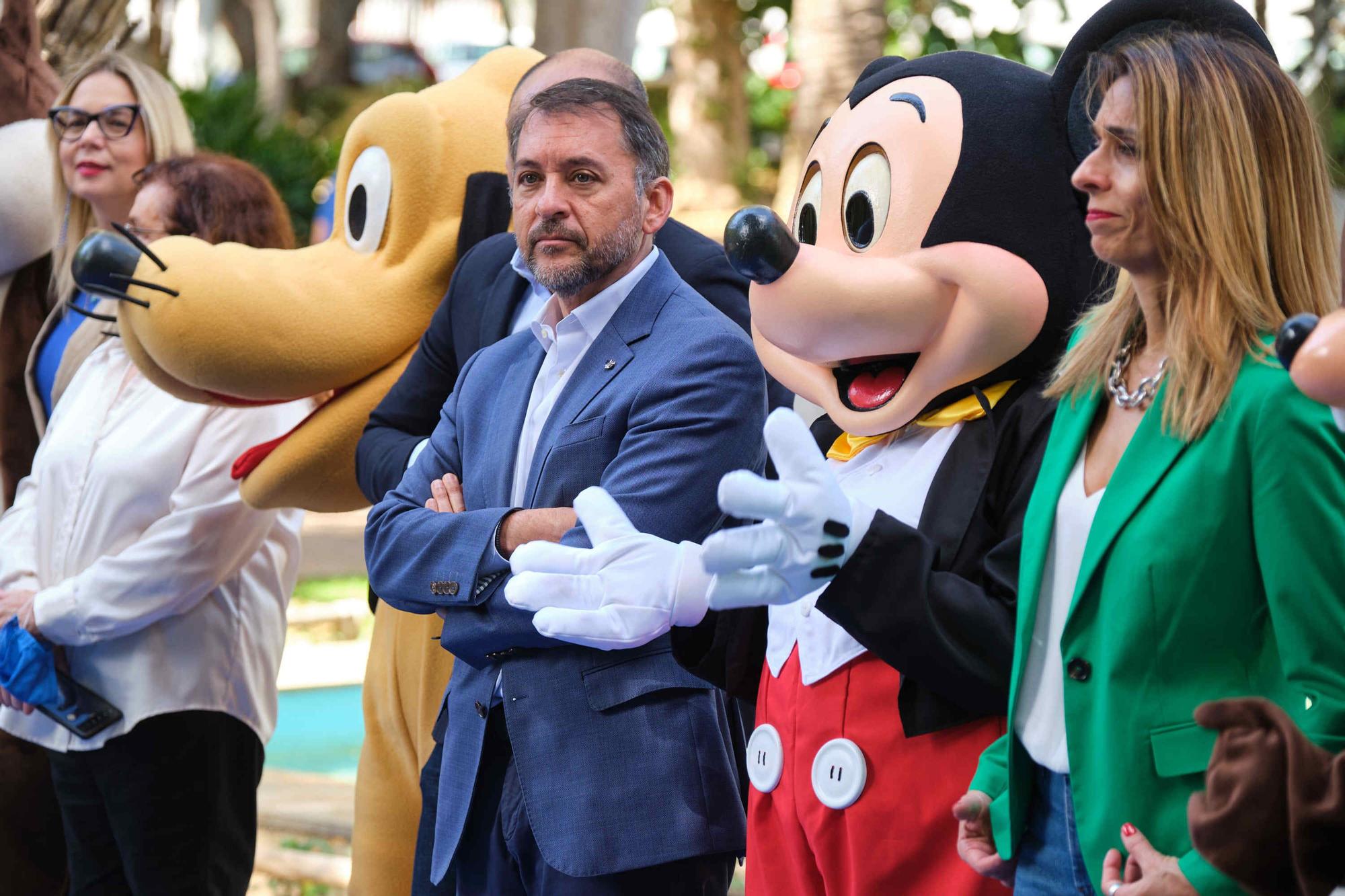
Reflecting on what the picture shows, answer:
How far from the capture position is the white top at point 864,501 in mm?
2092

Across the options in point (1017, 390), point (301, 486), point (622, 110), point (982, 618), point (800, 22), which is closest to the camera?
point (982, 618)

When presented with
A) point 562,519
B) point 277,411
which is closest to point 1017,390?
point 562,519

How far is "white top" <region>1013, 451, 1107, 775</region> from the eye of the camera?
182 cm

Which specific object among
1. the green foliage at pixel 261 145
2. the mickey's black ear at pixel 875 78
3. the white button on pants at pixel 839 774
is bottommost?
the green foliage at pixel 261 145

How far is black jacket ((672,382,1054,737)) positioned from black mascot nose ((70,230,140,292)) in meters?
1.63

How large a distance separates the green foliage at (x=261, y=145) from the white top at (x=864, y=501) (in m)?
9.46

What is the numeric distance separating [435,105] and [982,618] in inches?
74.2

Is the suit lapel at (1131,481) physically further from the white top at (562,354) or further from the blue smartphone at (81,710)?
the blue smartphone at (81,710)

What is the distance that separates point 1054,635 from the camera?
184cm

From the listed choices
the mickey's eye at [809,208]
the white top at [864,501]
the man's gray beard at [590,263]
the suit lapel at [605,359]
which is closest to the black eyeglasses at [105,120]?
the man's gray beard at [590,263]

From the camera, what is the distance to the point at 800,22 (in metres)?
6.61

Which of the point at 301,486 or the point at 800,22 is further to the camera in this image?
the point at 800,22

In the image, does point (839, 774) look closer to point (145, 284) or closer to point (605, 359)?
point (605, 359)

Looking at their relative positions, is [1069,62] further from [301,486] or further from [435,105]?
[301,486]
